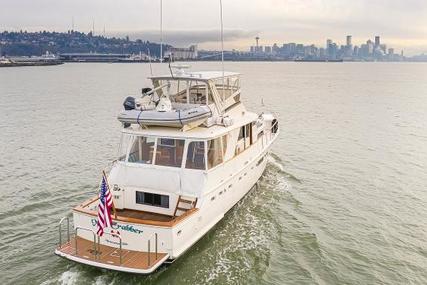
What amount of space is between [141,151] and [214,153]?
2.36 m

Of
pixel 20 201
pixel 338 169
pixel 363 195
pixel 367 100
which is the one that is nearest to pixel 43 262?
pixel 20 201

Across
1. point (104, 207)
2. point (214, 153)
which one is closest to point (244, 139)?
point (214, 153)

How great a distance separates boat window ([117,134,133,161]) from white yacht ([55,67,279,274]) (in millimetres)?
32

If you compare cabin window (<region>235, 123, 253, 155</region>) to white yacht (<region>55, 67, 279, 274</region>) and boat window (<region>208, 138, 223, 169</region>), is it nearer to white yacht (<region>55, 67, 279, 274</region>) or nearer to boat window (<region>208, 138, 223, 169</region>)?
white yacht (<region>55, 67, 279, 274</region>)

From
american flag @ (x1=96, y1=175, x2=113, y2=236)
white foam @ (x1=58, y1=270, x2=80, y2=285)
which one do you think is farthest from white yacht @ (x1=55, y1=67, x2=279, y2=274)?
white foam @ (x1=58, y1=270, x2=80, y2=285)

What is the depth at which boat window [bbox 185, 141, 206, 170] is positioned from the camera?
13.2 m

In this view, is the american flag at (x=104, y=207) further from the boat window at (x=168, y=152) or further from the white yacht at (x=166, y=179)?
the boat window at (x=168, y=152)

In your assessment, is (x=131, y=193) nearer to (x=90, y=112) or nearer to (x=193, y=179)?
(x=193, y=179)

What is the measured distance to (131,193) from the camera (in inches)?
514

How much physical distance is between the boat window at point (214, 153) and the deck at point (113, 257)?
360cm

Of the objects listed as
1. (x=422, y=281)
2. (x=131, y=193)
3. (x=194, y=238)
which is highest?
(x=131, y=193)

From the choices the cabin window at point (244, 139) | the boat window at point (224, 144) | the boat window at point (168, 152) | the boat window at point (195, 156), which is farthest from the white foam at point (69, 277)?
the cabin window at point (244, 139)

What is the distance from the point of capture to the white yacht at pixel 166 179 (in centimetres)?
1108

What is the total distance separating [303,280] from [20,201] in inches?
452
